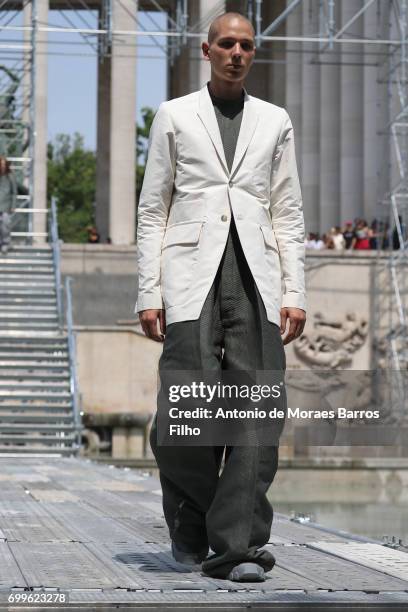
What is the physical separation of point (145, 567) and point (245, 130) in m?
1.96

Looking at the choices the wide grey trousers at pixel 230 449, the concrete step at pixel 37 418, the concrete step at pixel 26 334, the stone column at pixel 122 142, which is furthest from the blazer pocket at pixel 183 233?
the stone column at pixel 122 142

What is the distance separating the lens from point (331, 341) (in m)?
39.0

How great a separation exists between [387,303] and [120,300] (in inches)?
232

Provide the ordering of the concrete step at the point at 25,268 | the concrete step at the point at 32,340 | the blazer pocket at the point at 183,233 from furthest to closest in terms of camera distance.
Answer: the concrete step at the point at 25,268, the concrete step at the point at 32,340, the blazer pocket at the point at 183,233

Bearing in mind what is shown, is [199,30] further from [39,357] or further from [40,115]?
[39,357]

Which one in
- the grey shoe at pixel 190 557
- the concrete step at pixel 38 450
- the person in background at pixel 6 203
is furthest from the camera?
the person in background at pixel 6 203

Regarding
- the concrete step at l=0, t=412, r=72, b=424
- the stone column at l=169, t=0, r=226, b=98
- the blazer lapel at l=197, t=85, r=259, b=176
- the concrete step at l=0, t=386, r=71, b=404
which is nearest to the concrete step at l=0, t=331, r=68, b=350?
the concrete step at l=0, t=386, r=71, b=404

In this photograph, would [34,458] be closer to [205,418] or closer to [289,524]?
[289,524]

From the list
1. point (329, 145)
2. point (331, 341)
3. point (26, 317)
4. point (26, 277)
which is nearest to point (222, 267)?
point (26, 317)

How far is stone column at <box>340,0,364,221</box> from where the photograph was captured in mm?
54500

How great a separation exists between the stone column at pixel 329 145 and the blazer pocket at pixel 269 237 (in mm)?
49193

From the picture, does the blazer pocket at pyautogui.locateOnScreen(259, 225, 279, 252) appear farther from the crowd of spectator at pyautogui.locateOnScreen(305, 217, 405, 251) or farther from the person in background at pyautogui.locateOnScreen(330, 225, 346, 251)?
the person in background at pyautogui.locateOnScreen(330, 225, 346, 251)

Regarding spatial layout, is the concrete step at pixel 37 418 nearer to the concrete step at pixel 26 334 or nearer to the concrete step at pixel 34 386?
the concrete step at pixel 34 386

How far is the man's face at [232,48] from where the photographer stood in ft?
24.8
